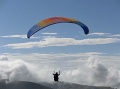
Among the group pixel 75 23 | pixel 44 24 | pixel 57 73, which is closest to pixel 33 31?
pixel 44 24

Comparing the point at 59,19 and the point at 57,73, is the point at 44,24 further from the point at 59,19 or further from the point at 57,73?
the point at 57,73

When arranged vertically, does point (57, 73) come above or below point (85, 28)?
below

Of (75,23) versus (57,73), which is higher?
(75,23)

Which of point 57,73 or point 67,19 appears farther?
point 57,73

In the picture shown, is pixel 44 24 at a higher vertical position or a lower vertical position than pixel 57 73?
higher

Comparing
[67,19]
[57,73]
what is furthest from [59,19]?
[57,73]

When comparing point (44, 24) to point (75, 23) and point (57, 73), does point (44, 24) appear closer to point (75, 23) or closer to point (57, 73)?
point (75, 23)

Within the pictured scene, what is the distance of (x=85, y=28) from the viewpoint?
106 meters

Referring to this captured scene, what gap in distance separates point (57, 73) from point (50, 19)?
2611 centimetres

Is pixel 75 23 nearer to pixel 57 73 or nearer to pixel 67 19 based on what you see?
pixel 67 19

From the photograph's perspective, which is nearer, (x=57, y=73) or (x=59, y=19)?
(x=59, y=19)

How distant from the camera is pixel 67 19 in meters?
107

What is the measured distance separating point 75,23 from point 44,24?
847cm

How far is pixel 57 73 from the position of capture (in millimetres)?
127188
